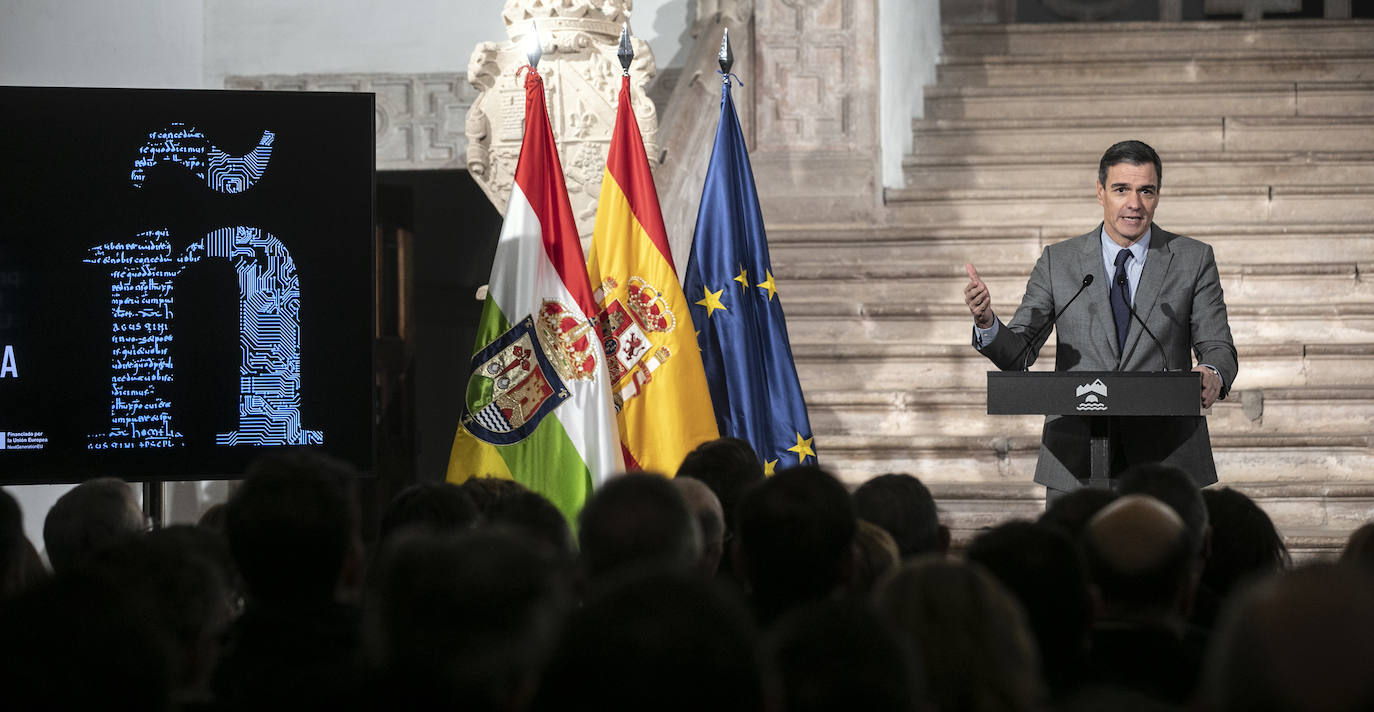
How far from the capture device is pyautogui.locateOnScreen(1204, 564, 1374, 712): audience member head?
4.14 feet

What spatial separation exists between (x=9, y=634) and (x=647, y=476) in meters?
1.00

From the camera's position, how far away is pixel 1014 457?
231 inches

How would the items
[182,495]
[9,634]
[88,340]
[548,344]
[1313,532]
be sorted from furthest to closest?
[182,495] → [1313,532] → [548,344] → [88,340] → [9,634]

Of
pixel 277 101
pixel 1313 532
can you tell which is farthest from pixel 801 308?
pixel 277 101

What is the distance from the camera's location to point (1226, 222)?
6.84 metres

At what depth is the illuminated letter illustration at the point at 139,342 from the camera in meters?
4.46

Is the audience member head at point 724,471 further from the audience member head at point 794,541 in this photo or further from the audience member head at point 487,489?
the audience member head at point 794,541

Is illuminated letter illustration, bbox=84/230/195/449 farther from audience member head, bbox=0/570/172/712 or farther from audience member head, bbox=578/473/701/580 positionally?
audience member head, bbox=0/570/172/712

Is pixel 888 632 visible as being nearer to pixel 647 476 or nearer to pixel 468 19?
pixel 647 476

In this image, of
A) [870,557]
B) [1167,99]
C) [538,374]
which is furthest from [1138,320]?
[1167,99]

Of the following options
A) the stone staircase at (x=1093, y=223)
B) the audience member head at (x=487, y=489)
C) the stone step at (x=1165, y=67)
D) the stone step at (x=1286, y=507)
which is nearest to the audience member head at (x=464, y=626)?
the audience member head at (x=487, y=489)

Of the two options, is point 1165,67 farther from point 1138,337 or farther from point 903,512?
point 903,512

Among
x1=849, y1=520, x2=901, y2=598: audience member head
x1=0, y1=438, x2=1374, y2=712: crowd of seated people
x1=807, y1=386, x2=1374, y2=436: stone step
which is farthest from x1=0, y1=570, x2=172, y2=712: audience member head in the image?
x1=807, y1=386, x2=1374, y2=436: stone step

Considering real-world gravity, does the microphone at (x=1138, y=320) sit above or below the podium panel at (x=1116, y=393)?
above
